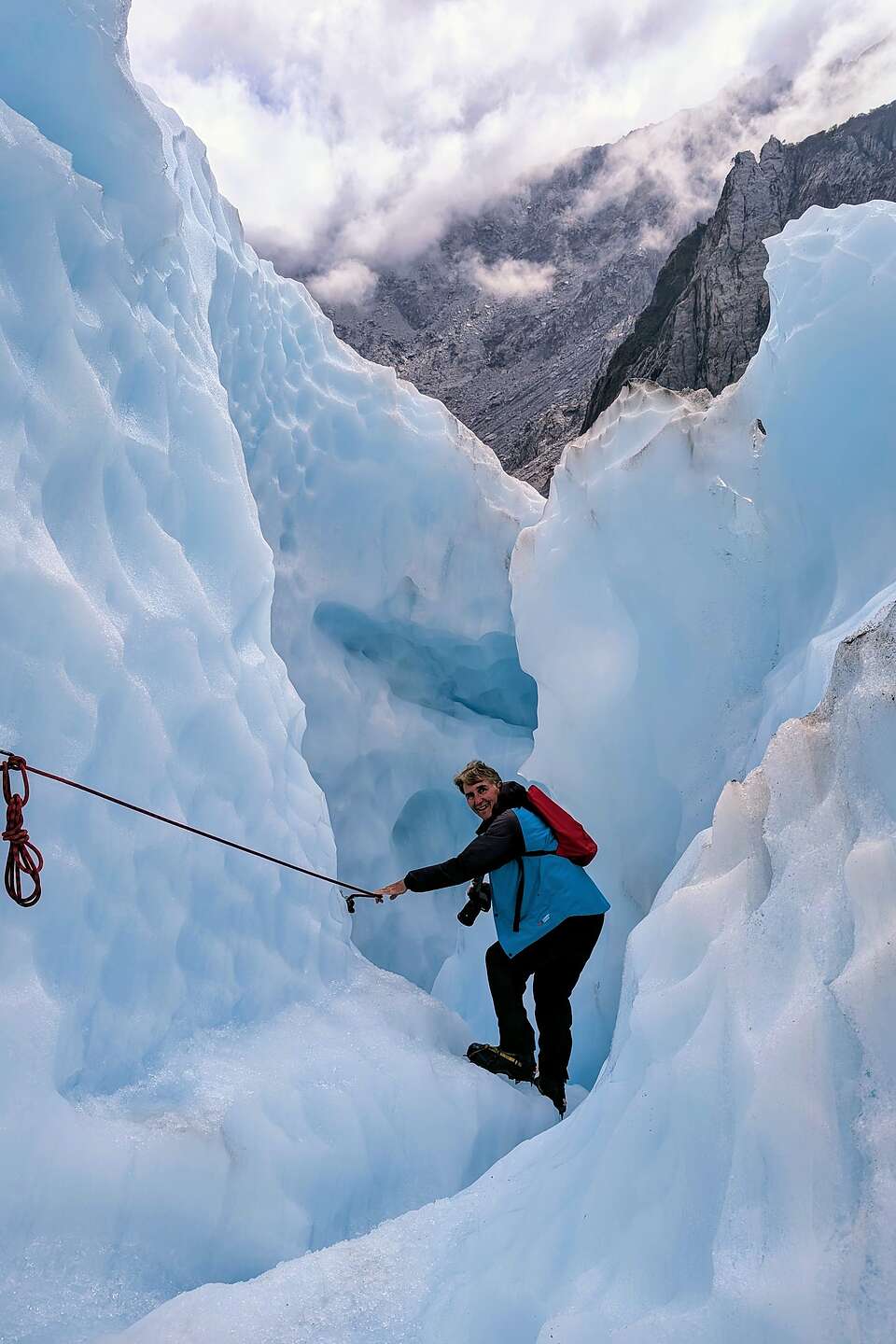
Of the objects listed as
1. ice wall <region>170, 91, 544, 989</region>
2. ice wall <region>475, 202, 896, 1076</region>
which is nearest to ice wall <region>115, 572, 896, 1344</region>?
ice wall <region>475, 202, 896, 1076</region>

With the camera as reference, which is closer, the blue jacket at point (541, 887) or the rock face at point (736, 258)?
the blue jacket at point (541, 887)

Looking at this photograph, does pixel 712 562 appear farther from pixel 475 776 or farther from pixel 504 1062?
pixel 504 1062

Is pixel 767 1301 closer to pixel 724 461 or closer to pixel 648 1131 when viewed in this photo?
pixel 648 1131

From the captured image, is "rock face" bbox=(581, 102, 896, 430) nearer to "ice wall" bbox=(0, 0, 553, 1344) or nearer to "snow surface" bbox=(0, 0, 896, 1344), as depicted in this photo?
"snow surface" bbox=(0, 0, 896, 1344)

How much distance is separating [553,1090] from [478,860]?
0.90m

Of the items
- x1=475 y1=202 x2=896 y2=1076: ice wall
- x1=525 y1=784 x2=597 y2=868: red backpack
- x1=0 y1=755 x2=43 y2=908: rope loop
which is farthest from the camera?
x1=475 y1=202 x2=896 y2=1076: ice wall

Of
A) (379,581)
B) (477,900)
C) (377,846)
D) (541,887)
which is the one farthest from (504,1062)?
(379,581)

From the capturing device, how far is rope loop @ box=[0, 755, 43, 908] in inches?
70.9

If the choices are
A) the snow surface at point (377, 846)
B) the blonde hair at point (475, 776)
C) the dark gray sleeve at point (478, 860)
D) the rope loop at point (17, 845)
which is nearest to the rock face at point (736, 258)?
the snow surface at point (377, 846)

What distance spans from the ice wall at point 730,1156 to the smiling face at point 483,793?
3.29ft

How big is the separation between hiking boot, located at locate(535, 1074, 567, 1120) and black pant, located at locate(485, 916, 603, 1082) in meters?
0.01

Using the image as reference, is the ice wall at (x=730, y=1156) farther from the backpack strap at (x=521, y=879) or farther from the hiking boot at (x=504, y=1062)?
the hiking boot at (x=504, y=1062)

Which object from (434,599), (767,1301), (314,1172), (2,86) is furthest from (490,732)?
(767,1301)

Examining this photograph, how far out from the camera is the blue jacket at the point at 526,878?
2.65m
